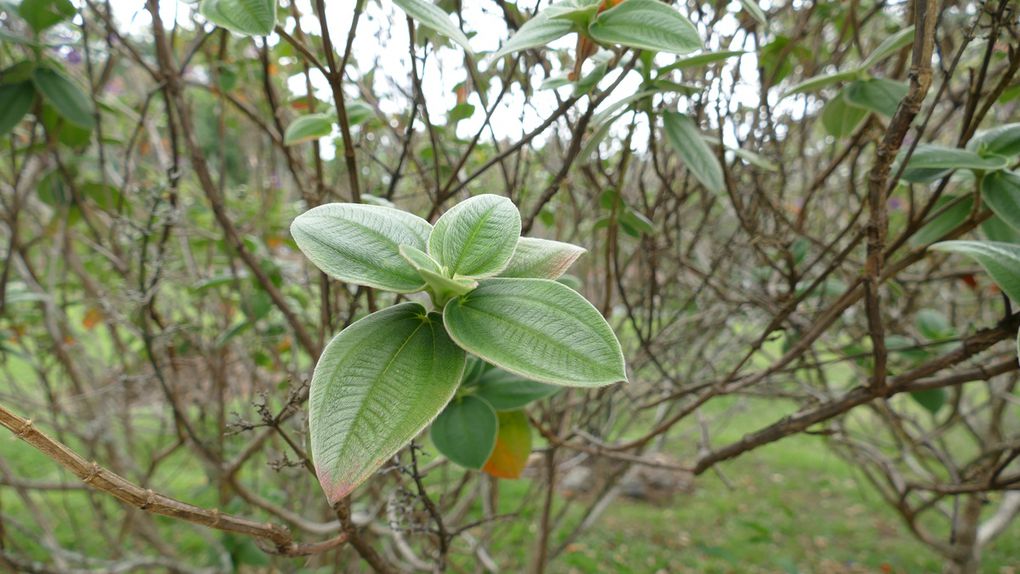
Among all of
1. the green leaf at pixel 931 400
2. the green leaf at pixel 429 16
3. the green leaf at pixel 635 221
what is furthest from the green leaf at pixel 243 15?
the green leaf at pixel 931 400

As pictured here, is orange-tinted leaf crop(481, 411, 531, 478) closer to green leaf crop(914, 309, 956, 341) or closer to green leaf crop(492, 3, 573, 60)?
green leaf crop(492, 3, 573, 60)

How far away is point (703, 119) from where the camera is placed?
1.19 meters

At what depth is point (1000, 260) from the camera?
1.80 ft

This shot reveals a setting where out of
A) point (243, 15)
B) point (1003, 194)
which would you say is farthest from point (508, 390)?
point (1003, 194)

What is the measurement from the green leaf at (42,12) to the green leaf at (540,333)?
96 centimetres

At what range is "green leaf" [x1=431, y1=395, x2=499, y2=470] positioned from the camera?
0.64m

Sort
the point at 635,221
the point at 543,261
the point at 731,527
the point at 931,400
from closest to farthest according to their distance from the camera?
1. the point at 543,261
2. the point at 635,221
3. the point at 931,400
4. the point at 731,527

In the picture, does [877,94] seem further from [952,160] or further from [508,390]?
[508,390]

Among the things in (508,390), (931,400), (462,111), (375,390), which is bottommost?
(931,400)

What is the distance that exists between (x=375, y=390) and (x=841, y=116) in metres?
0.80

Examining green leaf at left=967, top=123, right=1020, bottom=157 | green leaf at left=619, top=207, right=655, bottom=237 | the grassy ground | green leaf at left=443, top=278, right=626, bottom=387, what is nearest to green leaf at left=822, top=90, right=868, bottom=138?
green leaf at left=967, top=123, right=1020, bottom=157

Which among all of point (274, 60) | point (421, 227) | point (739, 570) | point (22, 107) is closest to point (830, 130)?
point (421, 227)

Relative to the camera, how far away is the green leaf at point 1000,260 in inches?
21.0

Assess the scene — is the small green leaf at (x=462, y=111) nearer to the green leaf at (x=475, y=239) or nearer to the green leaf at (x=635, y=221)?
the green leaf at (x=635, y=221)
